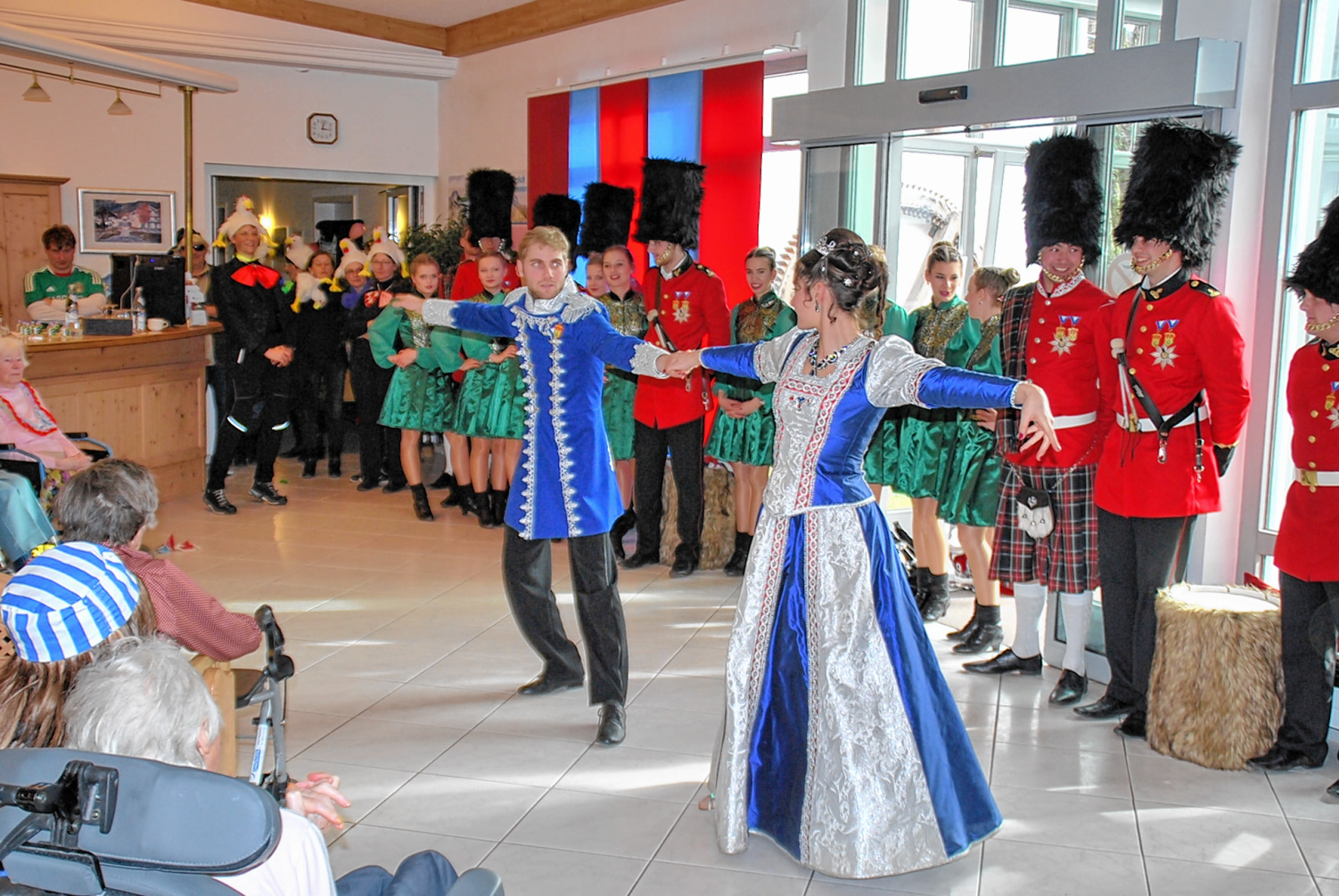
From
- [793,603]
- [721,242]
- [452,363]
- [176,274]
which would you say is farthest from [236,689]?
[176,274]

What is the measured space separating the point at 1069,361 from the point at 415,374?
13.7 ft

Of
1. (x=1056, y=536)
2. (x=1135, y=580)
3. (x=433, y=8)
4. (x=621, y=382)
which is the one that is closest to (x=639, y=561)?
(x=621, y=382)

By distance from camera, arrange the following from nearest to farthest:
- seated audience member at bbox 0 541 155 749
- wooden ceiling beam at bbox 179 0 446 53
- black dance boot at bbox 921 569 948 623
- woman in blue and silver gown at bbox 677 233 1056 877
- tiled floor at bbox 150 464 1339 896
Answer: seated audience member at bbox 0 541 155 749, woman in blue and silver gown at bbox 677 233 1056 877, tiled floor at bbox 150 464 1339 896, black dance boot at bbox 921 569 948 623, wooden ceiling beam at bbox 179 0 446 53

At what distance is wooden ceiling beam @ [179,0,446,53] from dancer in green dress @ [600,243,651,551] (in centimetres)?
448

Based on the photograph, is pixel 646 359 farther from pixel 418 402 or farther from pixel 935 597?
pixel 418 402

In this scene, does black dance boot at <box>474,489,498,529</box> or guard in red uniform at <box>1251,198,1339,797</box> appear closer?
guard in red uniform at <box>1251,198,1339,797</box>

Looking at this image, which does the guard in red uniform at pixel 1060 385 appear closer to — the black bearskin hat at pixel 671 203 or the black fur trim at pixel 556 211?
the black bearskin hat at pixel 671 203

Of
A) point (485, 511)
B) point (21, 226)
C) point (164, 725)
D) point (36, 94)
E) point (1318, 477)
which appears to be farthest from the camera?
point (21, 226)

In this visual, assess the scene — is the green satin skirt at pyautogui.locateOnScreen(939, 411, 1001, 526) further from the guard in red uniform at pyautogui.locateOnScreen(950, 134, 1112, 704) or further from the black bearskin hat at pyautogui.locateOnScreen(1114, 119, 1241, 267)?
the black bearskin hat at pyautogui.locateOnScreen(1114, 119, 1241, 267)

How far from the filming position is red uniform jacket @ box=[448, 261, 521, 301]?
24.7 feet

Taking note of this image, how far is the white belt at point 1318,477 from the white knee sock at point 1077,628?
927 millimetres

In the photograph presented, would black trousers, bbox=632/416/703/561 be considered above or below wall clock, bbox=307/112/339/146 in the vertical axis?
below

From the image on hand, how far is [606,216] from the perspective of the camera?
7.03 metres

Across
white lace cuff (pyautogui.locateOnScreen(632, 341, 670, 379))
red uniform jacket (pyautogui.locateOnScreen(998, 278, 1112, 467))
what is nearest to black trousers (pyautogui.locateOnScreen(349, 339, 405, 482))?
white lace cuff (pyautogui.locateOnScreen(632, 341, 670, 379))
